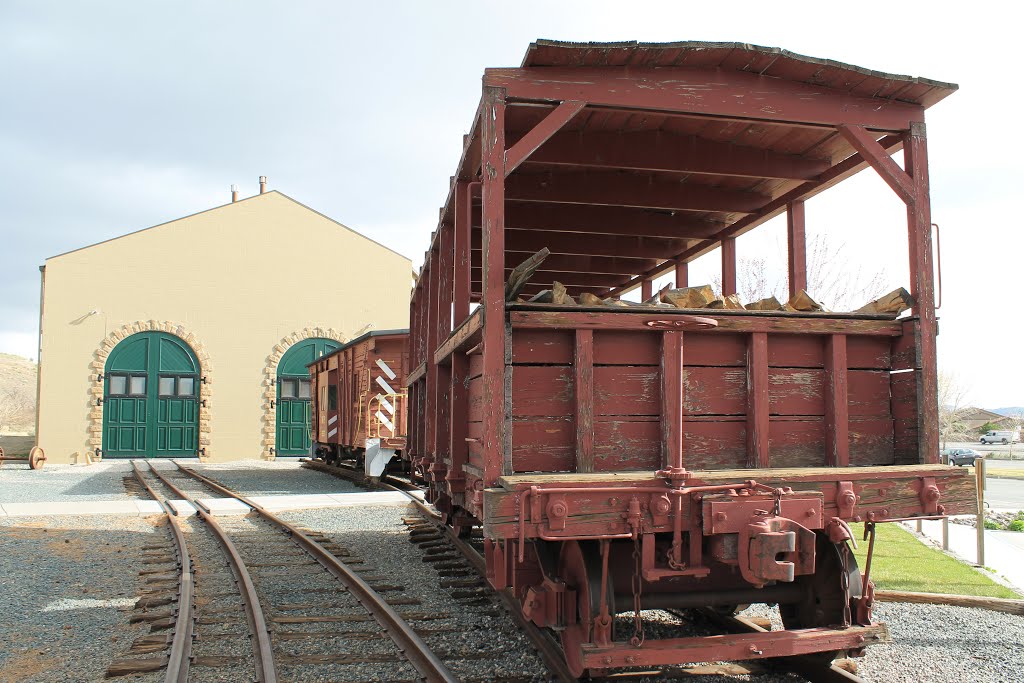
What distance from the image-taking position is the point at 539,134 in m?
4.34

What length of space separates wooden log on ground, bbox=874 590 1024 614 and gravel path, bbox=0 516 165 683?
5.37 metres

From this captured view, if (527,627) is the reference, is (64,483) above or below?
below

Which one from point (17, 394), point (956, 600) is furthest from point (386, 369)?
point (17, 394)

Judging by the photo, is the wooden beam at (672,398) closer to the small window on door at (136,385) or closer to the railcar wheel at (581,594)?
the railcar wheel at (581,594)

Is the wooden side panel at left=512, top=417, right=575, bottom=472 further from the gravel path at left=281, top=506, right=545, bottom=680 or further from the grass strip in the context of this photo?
the grass strip

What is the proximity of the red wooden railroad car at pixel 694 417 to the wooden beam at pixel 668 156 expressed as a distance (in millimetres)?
685

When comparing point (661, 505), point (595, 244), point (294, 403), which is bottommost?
point (661, 505)

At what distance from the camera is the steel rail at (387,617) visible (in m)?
4.46

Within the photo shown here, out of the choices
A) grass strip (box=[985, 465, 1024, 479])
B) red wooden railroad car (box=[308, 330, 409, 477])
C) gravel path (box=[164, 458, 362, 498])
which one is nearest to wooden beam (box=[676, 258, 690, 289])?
red wooden railroad car (box=[308, 330, 409, 477])

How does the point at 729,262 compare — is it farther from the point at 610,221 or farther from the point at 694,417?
the point at 694,417

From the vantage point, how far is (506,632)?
529cm

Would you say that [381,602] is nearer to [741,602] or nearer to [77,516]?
[741,602]

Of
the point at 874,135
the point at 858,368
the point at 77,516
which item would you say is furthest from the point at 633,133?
the point at 77,516

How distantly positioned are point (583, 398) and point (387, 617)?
254 centimetres
